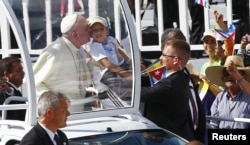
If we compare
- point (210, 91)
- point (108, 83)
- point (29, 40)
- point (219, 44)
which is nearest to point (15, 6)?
point (29, 40)

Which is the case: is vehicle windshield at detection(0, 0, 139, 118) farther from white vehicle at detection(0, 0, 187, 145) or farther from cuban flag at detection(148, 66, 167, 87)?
cuban flag at detection(148, 66, 167, 87)

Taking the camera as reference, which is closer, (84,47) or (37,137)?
(37,137)

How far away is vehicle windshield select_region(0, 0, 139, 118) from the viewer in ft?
22.0

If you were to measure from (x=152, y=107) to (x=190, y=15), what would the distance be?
16.0 feet

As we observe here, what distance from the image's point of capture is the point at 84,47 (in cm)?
698

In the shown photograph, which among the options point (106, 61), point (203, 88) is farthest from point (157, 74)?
point (203, 88)

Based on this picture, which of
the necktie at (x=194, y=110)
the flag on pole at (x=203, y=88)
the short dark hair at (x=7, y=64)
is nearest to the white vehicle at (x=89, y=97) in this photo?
the necktie at (x=194, y=110)

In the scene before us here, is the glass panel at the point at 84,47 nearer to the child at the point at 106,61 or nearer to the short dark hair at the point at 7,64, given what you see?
the child at the point at 106,61

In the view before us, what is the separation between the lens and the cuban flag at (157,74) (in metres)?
7.42

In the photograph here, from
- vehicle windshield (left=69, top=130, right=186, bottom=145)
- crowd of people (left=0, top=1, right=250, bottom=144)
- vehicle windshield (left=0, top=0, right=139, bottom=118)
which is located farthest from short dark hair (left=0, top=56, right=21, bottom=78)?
vehicle windshield (left=69, top=130, right=186, bottom=145)

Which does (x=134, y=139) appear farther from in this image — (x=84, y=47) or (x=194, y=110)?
(x=194, y=110)

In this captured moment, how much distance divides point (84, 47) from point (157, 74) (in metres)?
0.85

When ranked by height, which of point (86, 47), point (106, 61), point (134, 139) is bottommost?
point (134, 139)

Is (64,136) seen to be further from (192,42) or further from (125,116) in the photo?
(192,42)
